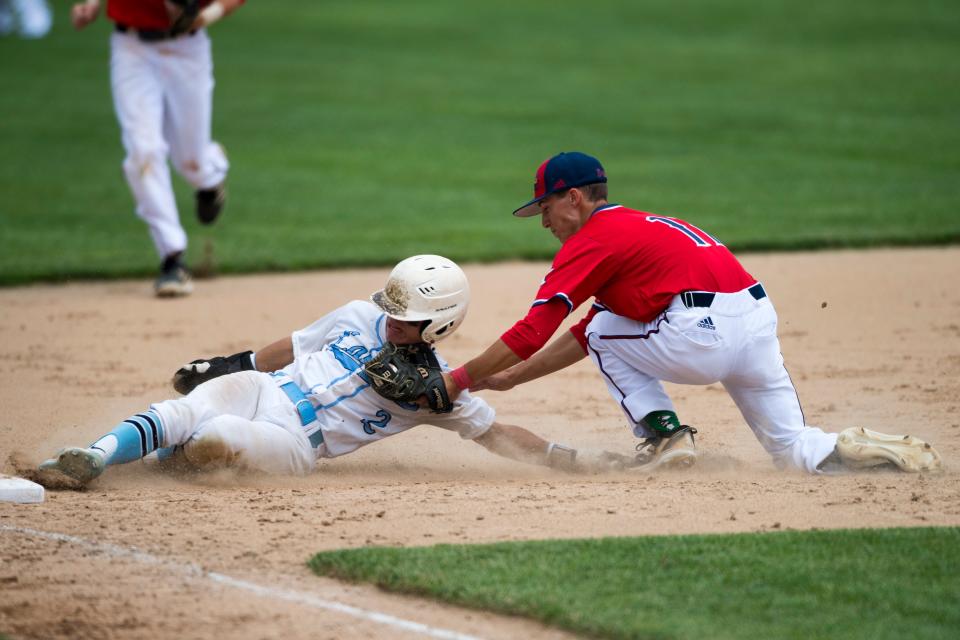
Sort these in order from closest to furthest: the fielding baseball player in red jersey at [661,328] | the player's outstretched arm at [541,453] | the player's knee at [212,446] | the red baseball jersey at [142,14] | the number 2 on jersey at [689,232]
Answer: the player's knee at [212,446]
the fielding baseball player in red jersey at [661,328]
the number 2 on jersey at [689,232]
the player's outstretched arm at [541,453]
the red baseball jersey at [142,14]

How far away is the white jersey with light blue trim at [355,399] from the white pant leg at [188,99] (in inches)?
164

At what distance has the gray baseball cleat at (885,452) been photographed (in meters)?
5.30

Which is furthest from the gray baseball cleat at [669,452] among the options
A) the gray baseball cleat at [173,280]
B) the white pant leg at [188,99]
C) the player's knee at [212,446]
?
the white pant leg at [188,99]

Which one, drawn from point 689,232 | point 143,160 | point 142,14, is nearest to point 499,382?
point 689,232

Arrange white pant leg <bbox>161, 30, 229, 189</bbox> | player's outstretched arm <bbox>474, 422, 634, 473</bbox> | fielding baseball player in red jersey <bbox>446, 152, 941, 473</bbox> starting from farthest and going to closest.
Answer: white pant leg <bbox>161, 30, 229, 189</bbox>
player's outstretched arm <bbox>474, 422, 634, 473</bbox>
fielding baseball player in red jersey <bbox>446, 152, 941, 473</bbox>

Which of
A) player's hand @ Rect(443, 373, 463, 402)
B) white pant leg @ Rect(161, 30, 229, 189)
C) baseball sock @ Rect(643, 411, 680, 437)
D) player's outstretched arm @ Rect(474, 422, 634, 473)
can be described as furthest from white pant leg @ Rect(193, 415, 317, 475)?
white pant leg @ Rect(161, 30, 229, 189)

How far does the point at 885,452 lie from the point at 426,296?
6.20 ft

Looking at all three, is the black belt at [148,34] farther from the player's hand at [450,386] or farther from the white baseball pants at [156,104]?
the player's hand at [450,386]

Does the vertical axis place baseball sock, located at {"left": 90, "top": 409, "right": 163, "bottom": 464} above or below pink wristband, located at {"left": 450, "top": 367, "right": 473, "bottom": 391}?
below

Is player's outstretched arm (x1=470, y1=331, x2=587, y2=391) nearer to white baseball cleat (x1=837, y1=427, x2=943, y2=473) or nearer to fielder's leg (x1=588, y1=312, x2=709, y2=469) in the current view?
fielder's leg (x1=588, y1=312, x2=709, y2=469)

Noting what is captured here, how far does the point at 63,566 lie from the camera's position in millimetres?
4277

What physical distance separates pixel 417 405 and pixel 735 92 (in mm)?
14901

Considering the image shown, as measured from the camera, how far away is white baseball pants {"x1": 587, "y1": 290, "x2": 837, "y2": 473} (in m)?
5.45

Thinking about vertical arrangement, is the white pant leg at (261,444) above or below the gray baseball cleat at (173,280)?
above
